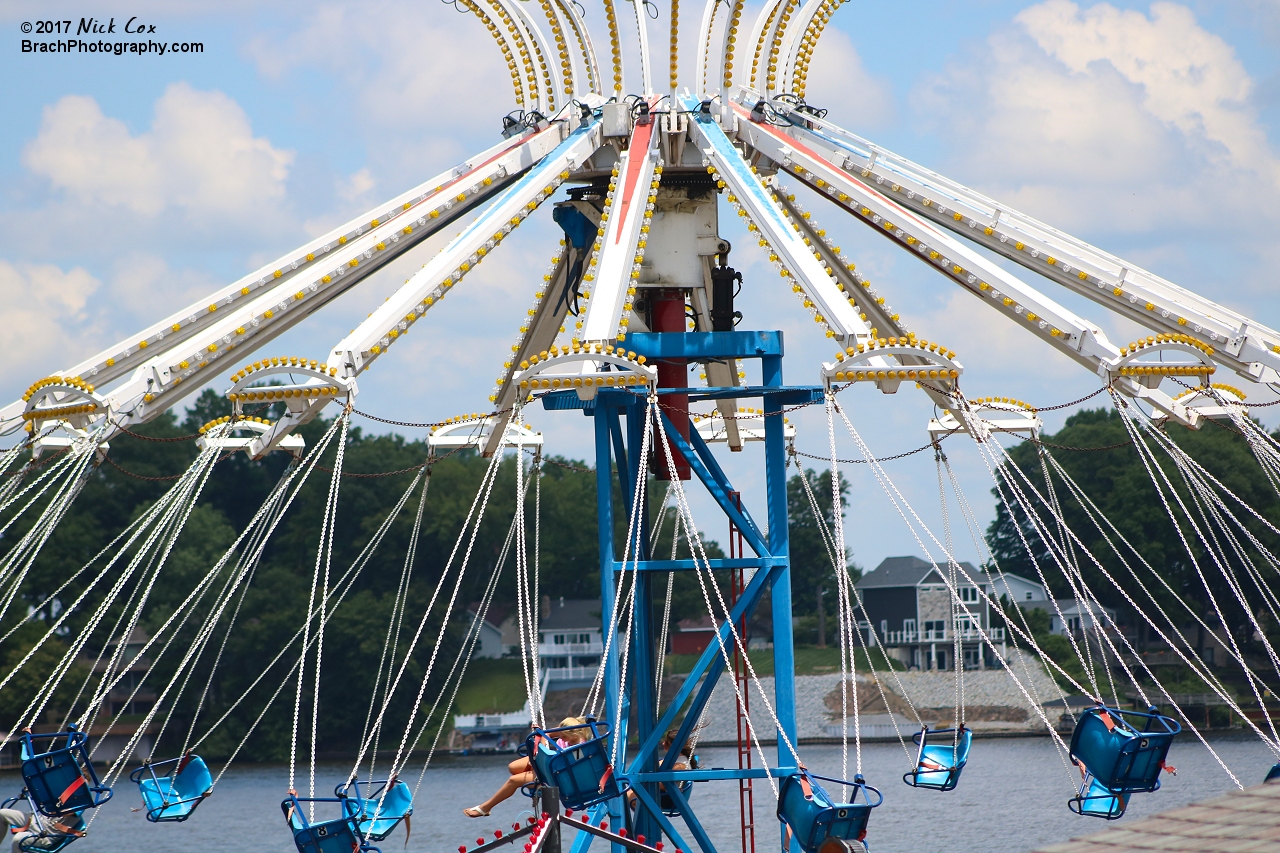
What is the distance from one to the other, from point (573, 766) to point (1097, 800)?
5782mm

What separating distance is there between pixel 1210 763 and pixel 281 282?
42047mm

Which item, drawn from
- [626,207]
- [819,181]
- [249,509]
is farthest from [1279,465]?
[249,509]

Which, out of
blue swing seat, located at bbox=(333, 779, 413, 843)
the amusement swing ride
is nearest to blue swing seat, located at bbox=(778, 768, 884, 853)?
the amusement swing ride

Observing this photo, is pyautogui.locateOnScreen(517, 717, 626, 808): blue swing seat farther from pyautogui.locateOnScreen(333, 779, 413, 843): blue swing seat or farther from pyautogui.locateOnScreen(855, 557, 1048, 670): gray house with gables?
pyautogui.locateOnScreen(855, 557, 1048, 670): gray house with gables

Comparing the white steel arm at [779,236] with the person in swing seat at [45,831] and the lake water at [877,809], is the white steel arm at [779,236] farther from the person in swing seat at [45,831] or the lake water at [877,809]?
the lake water at [877,809]

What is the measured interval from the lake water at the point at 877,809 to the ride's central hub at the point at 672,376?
22.2m

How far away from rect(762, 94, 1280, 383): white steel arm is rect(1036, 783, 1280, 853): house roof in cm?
851

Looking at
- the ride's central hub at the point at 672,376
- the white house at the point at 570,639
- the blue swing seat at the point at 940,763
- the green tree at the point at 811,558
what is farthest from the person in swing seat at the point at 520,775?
the white house at the point at 570,639

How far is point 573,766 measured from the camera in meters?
16.9

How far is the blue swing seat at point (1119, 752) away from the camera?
17.7 m

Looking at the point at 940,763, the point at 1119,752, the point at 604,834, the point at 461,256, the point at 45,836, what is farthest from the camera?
the point at 940,763

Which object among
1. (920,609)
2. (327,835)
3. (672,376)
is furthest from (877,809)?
(920,609)

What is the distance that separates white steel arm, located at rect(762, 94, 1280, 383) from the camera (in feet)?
62.1

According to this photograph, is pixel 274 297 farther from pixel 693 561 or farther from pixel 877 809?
pixel 877 809
